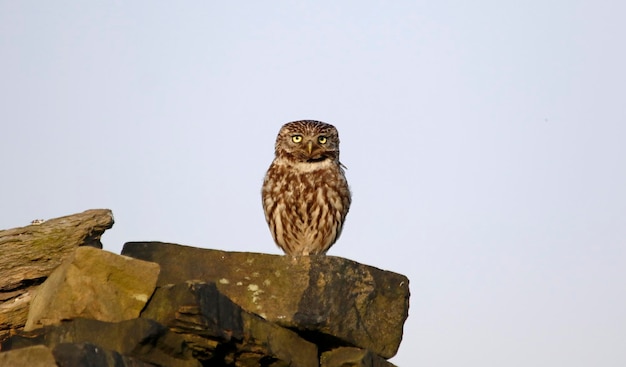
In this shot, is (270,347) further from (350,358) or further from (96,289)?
(96,289)

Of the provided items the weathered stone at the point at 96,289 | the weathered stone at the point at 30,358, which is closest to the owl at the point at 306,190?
the weathered stone at the point at 96,289

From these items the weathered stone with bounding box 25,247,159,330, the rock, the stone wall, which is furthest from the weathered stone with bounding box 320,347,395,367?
the weathered stone with bounding box 25,247,159,330

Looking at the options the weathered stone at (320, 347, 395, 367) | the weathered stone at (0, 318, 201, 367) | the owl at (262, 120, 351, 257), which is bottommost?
the weathered stone at (320, 347, 395, 367)

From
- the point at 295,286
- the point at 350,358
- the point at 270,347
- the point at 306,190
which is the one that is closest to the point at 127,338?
the point at 270,347

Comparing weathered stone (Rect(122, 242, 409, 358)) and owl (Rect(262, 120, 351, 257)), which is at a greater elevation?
owl (Rect(262, 120, 351, 257))

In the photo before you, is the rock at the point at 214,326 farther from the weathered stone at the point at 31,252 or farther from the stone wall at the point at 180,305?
the weathered stone at the point at 31,252

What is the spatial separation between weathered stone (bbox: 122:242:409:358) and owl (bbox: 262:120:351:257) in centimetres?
223

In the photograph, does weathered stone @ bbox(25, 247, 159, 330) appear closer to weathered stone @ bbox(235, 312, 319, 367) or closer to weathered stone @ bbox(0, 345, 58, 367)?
weathered stone @ bbox(235, 312, 319, 367)

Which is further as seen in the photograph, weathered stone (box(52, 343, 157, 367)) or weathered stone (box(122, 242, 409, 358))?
weathered stone (box(122, 242, 409, 358))

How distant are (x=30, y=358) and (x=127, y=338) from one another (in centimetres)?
88

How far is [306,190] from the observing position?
1238cm

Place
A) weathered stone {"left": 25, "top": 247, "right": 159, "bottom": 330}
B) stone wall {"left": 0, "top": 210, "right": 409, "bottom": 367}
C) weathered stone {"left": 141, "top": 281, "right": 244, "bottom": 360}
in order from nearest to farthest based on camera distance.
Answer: stone wall {"left": 0, "top": 210, "right": 409, "bottom": 367}
weathered stone {"left": 141, "top": 281, "right": 244, "bottom": 360}
weathered stone {"left": 25, "top": 247, "right": 159, "bottom": 330}

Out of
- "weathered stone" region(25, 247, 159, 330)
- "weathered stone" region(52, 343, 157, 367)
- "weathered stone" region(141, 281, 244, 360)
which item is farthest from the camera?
"weathered stone" region(25, 247, 159, 330)

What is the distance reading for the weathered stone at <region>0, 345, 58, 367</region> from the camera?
7.51 m
